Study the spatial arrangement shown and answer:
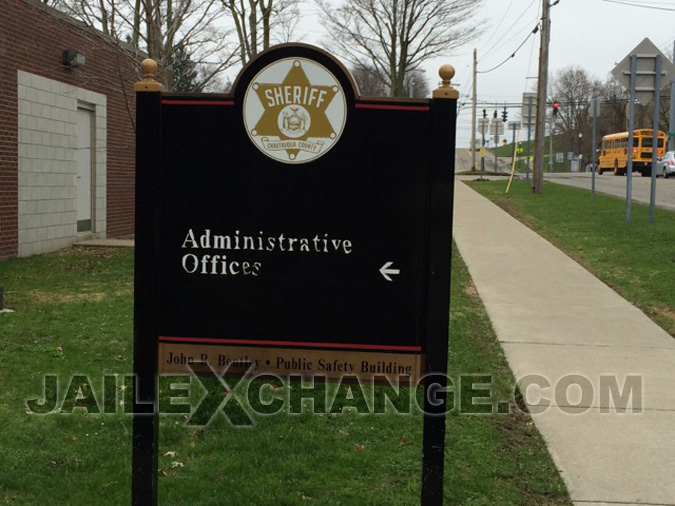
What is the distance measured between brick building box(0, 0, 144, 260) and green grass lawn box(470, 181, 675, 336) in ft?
23.6

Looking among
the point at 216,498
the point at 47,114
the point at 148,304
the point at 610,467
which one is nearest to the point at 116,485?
the point at 216,498

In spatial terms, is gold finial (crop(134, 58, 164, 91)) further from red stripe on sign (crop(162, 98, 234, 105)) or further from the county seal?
the county seal

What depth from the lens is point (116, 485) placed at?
4.32 meters

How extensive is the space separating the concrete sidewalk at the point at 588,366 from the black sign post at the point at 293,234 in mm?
1473

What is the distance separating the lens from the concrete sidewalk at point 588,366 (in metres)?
4.55

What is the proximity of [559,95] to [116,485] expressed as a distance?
318 feet

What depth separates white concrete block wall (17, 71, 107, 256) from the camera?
1366 centimetres

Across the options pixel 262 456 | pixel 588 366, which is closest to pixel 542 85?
pixel 588 366

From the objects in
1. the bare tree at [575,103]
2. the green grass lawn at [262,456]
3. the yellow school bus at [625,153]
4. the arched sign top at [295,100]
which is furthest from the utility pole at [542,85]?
the bare tree at [575,103]

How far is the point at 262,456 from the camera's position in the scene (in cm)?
468

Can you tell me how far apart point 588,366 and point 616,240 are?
810cm

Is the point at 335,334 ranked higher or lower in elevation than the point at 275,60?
lower

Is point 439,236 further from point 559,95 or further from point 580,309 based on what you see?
point 559,95

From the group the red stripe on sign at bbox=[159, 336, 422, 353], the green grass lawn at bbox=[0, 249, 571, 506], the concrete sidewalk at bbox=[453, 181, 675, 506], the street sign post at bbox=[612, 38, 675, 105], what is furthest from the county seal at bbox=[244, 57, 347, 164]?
the street sign post at bbox=[612, 38, 675, 105]
